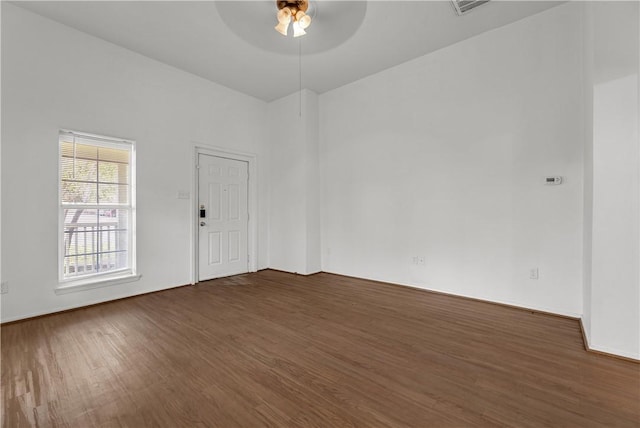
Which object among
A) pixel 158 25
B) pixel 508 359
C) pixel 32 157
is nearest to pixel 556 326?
pixel 508 359

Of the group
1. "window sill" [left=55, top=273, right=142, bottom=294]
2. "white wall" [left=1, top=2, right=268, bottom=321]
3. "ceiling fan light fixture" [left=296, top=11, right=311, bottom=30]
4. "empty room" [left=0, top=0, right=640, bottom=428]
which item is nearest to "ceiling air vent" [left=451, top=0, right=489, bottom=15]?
"empty room" [left=0, top=0, right=640, bottom=428]

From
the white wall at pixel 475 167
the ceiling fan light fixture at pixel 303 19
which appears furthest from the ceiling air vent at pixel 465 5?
the ceiling fan light fixture at pixel 303 19

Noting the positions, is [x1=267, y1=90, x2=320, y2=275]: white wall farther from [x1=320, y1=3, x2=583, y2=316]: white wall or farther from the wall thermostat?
the wall thermostat

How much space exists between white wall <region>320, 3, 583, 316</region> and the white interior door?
182cm

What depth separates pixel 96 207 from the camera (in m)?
3.49

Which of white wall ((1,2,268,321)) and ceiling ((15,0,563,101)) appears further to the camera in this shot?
white wall ((1,2,268,321))

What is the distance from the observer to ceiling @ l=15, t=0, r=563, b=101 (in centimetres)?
262

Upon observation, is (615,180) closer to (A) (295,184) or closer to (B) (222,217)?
(A) (295,184)

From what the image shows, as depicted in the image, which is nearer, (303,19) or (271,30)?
(303,19)

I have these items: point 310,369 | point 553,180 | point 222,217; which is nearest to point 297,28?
point 310,369

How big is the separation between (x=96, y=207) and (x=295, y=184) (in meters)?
2.89

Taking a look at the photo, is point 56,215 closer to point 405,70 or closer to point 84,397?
point 84,397

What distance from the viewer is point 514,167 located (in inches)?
127

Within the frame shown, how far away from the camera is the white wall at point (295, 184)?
5.02 meters
